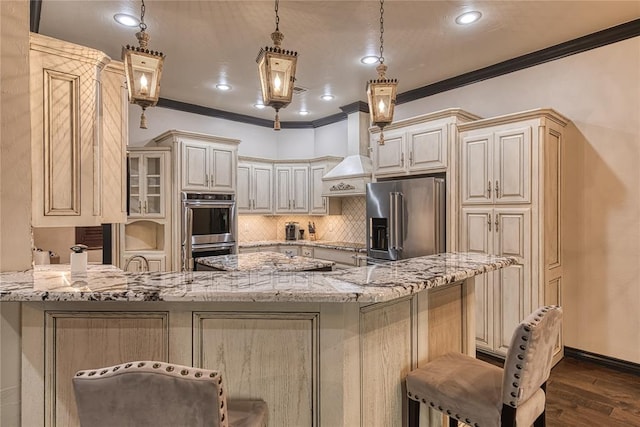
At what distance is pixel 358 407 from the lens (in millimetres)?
1507

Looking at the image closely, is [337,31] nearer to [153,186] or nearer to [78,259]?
[78,259]

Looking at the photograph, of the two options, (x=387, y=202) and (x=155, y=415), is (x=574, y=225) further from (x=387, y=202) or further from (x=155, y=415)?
(x=155, y=415)

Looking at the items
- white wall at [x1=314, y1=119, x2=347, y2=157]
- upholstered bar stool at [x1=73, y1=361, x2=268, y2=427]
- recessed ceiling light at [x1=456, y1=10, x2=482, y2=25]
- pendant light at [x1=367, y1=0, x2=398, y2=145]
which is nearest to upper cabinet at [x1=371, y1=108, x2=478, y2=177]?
recessed ceiling light at [x1=456, y1=10, x2=482, y2=25]

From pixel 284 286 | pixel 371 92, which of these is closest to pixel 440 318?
pixel 284 286

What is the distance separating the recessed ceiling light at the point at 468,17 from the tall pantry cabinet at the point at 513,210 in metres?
0.90

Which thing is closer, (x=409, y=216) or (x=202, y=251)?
(x=409, y=216)

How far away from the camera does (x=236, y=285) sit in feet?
4.37

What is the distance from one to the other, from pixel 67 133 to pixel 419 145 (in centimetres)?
319

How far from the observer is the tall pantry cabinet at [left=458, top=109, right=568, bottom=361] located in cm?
322

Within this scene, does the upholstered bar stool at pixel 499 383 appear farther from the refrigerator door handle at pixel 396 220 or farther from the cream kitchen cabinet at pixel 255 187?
the cream kitchen cabinet at pixel 255 187

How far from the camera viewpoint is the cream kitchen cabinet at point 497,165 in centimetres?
329

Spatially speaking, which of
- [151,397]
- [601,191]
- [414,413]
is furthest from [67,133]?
[601,191]

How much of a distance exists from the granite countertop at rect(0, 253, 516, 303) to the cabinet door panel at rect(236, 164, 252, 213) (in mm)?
4065

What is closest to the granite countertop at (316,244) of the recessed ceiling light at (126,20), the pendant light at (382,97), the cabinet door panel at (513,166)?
the cabinet door panel at (513,166)
